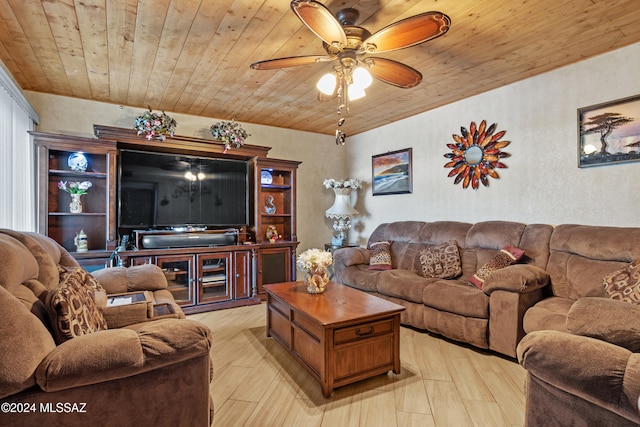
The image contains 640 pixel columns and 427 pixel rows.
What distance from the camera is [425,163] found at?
4297 mm

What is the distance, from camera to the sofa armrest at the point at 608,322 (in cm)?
116

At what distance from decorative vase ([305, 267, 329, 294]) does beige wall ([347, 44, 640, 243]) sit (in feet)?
6.83

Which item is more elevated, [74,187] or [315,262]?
[74,187]

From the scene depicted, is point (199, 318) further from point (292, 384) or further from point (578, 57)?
point (578, 57)

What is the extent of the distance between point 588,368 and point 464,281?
2.25 metres

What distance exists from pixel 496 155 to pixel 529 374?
271 cm

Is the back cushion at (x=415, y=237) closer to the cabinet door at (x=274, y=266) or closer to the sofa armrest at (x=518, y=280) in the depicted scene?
the sofa armrest at (x=518, y=280)

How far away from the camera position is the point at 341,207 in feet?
16.3

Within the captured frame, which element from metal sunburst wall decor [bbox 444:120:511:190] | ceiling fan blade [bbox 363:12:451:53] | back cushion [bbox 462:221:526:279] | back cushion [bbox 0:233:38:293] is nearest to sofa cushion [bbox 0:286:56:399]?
back cushion [bbox 0:233:38:293]

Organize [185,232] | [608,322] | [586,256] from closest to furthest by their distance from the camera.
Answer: [608,322]
[586,256]
[185,232]

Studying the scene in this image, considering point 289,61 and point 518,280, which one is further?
point 518,280

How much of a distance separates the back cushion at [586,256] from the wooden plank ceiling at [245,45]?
4.90 feet

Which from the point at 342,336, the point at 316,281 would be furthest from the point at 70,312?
the point at 316,281

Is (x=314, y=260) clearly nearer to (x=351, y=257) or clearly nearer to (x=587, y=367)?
(x=351, y=257)
